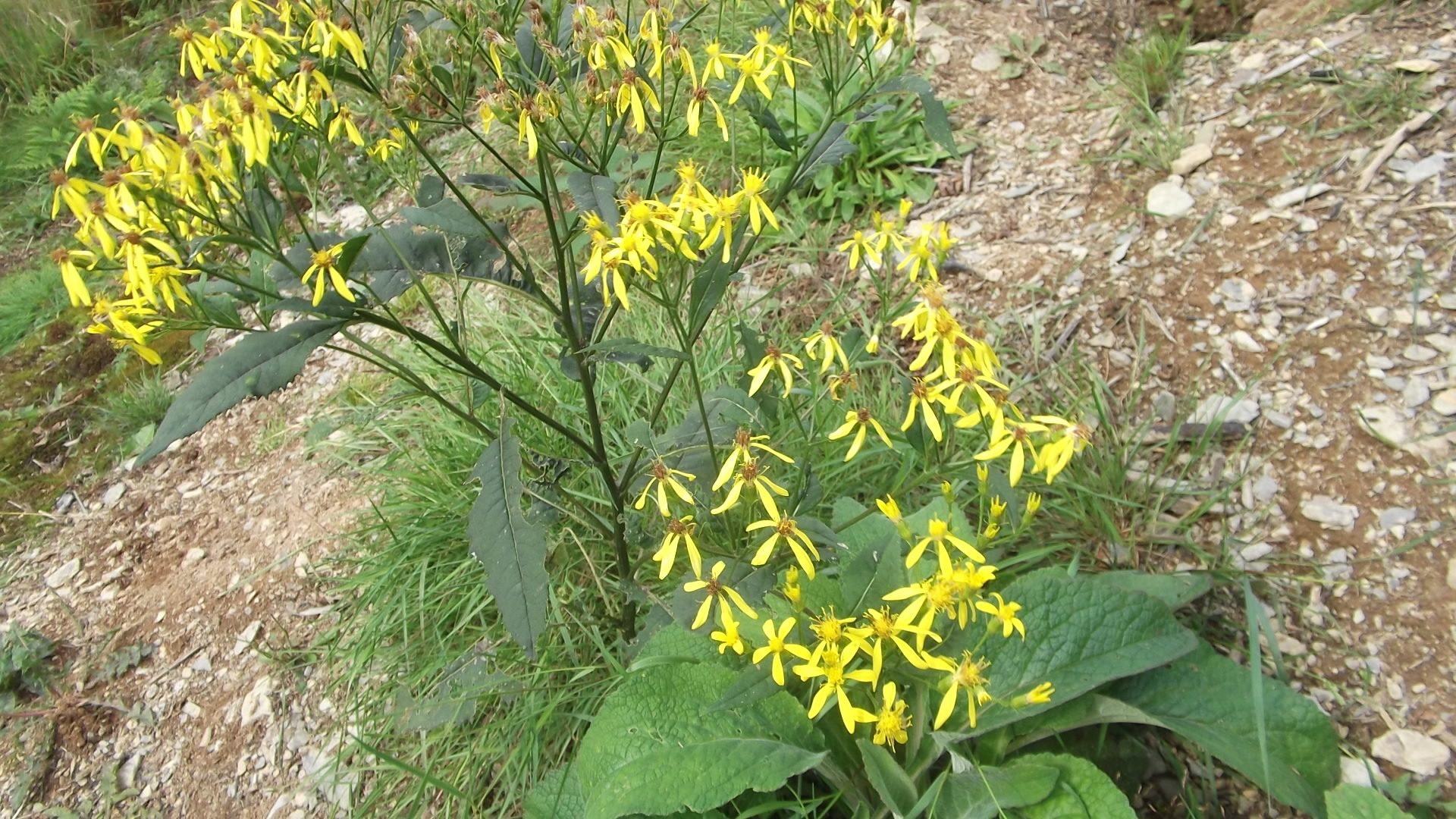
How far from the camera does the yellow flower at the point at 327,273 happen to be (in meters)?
1.23

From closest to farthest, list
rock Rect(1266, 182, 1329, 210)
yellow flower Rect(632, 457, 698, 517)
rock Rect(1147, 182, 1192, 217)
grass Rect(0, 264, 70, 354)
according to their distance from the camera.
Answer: yellow flower Rect(632, 457, 698, 517), rock Rect(1266, 182, 1329, 210), rock Rect(1147, 182, 1192, 217), grass Rect(0, 264, 70, 354)

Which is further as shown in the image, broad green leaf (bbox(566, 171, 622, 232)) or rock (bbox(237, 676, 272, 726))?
rock (bbox(237, 676, 272, 726))

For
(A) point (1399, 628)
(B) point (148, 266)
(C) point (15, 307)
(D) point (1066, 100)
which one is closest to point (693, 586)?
(B) point (148, 266)

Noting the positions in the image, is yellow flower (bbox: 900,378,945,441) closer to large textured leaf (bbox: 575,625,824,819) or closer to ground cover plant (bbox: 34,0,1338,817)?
ground cover plant (bbox: 34,0,1338,817)

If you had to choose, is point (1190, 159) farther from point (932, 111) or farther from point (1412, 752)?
point (1412, 752)

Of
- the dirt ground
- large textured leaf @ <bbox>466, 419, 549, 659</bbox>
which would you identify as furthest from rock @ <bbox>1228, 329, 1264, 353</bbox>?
large textured leaf @ <bbox>466, 419, 549, 659</bbox>

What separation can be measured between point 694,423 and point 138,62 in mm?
4827

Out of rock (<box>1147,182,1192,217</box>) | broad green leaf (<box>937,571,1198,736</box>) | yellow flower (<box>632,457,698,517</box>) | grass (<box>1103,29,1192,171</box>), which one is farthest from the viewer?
grass (<box>1103,29,1192,171</box>)

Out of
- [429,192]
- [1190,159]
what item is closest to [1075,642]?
[429,192]

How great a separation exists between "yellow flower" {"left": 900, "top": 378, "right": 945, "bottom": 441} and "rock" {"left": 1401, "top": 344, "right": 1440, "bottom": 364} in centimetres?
142

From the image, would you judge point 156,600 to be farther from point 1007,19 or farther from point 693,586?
point 1007,19

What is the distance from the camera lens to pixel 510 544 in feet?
4.37

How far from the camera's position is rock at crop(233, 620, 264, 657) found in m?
2.51

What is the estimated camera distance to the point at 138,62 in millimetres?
5004
